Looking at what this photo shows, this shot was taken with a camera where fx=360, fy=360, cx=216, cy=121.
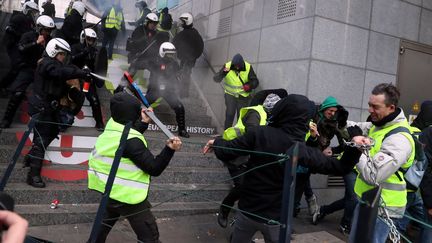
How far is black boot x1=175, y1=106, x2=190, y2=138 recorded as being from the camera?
723 cm

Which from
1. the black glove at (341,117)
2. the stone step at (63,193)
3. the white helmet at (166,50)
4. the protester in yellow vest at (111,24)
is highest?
the protester in yellow vest at (111,24)

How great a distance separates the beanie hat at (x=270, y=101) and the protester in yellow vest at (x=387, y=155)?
1.52 m

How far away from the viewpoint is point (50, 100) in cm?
530

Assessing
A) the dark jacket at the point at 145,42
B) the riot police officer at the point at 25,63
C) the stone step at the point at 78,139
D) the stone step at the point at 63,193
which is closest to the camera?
the stone step at the point at 63,193

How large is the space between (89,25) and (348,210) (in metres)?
7.35

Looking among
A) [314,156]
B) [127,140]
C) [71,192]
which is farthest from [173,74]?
[314,156]

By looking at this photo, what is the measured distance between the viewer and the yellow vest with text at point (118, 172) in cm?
308

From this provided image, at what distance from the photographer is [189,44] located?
29.3 ft

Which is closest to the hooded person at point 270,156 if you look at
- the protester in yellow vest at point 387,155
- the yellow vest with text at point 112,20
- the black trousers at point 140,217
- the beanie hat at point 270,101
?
the protester in yellow vest at point 387,155

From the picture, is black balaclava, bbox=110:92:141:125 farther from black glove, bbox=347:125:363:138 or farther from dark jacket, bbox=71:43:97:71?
dark jacket, bbox=71:43:97:71

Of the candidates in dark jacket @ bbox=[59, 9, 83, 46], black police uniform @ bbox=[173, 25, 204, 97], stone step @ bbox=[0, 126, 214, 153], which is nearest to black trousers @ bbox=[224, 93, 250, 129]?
stone step @ bbox=[0, 126, 214, 153]

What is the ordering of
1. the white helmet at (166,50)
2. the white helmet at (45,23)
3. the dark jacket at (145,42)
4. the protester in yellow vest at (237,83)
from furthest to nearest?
the dark jacket at (145,42)
the white helmet at (166,50)
the protester in yellow vest at (237,83)
the white helmet at (45,23)

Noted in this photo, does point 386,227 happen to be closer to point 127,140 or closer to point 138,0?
point 127,140

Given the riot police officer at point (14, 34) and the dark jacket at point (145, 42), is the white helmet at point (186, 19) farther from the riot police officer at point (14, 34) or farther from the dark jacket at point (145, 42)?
the riot police officer at point (14, 34)
